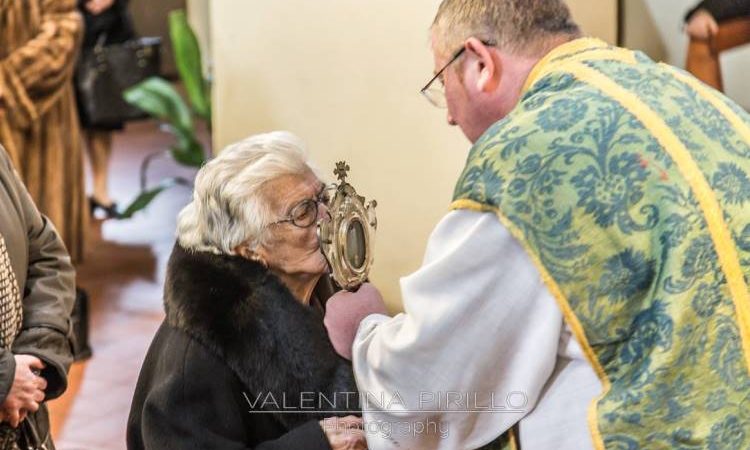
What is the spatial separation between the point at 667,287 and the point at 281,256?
30.2 inches

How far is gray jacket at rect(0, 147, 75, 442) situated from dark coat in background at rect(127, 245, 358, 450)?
0.43 meters

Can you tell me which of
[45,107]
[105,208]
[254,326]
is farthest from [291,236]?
[105,208]

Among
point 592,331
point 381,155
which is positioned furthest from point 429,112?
point 592,331

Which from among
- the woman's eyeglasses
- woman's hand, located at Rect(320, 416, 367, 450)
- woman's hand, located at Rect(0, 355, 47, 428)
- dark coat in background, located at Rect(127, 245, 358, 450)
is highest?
the woman's eyeglasses

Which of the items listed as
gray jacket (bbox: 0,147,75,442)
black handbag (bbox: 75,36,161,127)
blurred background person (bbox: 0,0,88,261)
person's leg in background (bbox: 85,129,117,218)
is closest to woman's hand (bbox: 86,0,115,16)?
black handbag (bbox: 75,36,161,127)

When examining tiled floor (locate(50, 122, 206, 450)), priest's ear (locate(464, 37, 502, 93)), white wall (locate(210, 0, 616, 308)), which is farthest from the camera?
tiled floor (locate(50, 122, 206, 450))

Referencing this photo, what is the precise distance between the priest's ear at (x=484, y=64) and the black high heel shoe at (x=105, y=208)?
17.1 ft

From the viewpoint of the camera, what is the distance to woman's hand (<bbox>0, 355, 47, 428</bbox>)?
2502 mm

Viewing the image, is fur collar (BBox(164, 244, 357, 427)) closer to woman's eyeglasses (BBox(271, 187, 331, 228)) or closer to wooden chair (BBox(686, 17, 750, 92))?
woman's eyeglasses (BBox(271, 187, 331, 228))

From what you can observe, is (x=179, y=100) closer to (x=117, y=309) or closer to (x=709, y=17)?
(x=117, y=309)

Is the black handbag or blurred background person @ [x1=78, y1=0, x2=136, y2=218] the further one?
blurred background person @ [x1=78, y1=0, x2=136, y2=218]

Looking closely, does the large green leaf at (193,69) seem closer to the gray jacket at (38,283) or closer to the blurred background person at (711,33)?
the blurred background person at (711,33)

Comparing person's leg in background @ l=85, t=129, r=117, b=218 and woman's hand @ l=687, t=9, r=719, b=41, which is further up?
woman's hand @ l=687, t=9, r=719, b=41

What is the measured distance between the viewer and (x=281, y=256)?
233 cm
